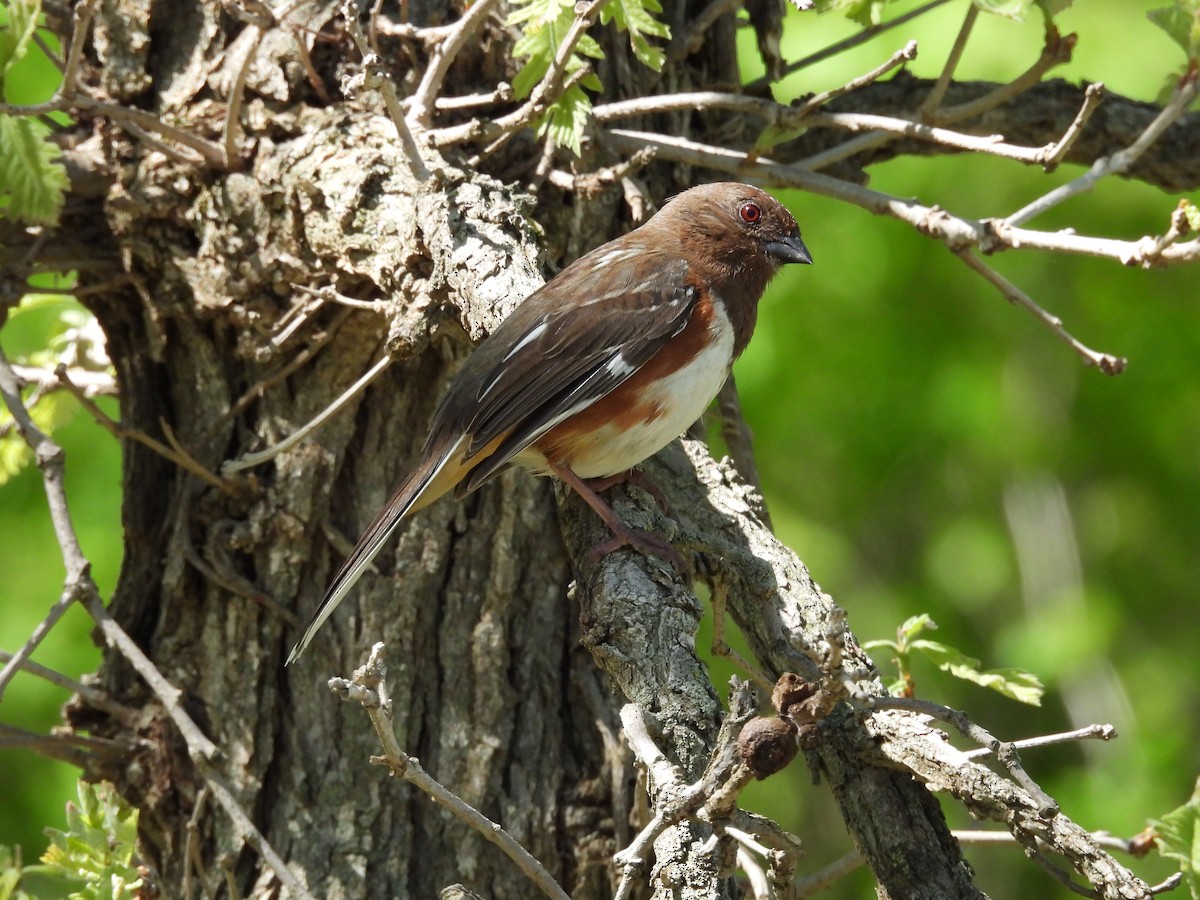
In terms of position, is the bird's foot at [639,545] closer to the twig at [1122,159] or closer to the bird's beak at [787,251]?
the twig at [1122,159]

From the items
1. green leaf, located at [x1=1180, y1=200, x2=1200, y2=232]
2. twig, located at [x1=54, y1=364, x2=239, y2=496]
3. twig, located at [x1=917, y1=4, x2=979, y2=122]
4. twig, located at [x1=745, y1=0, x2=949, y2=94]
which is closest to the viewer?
green leaf, located at [x1=1180, y1=200, x2=1200, y2=232]

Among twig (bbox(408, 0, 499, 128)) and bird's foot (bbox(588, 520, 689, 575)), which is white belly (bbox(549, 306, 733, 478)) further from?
twig (bbox(408, 0, 499, 128))

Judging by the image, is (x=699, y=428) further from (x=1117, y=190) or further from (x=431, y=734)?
(x=1117, y=190)

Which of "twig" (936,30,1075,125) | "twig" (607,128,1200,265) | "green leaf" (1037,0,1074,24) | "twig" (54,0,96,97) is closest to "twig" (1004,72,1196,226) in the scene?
"twig" (607,128,1200,265)

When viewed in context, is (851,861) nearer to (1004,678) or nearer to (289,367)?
(1004,678)

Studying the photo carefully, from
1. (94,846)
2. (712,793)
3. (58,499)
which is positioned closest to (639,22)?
(712,793)

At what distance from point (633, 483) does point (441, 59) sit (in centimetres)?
129

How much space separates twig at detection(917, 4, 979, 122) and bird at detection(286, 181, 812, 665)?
0.83 m

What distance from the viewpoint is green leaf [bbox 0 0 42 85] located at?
2840 mm

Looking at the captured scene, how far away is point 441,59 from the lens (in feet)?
10.9

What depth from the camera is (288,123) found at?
3.71 meters

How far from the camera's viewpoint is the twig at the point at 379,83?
2805 millimetres

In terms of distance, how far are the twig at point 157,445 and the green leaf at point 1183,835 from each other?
8.88ft

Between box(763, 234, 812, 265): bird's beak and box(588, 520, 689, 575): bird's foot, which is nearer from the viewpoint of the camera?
box(588, 520, 689, 575): bird's foot
